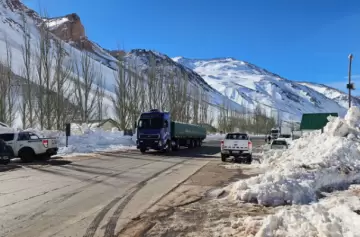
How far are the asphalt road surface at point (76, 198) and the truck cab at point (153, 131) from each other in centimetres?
1260

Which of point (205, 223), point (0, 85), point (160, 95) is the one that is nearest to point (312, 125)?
point (160, 95)

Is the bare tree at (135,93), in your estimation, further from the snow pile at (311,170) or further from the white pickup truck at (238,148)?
the snow pile at (311,170)

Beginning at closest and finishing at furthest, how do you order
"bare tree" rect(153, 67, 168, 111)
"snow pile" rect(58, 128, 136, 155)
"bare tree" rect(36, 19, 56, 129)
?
"snow pile" rect(58, 128, 136, 155) < "bare tree" rect(36, 19, 56, 129) < "bare tree" rect(153, 67, 168, 111)

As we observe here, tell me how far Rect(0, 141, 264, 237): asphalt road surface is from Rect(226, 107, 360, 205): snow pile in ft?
8.66

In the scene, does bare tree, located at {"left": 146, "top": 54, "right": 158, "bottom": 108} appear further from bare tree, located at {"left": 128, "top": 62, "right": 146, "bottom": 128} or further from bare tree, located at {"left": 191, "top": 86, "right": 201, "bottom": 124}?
bare tree, located at {"left": 191, "top": 86, "right": 201, "bottom": 124}

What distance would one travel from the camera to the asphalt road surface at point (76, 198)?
24.0ft

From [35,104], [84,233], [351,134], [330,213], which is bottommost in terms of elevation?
[84,233]

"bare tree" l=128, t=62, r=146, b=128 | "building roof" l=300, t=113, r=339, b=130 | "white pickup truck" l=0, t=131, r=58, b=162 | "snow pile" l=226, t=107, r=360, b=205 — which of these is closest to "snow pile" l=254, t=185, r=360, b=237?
"snow pile" l=226, t=107, r=360, b=205

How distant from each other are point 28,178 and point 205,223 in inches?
350

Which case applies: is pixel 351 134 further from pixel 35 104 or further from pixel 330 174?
pixel 35 104

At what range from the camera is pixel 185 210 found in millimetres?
8930

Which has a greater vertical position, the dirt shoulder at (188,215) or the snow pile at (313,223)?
the snow pile at (313,223)

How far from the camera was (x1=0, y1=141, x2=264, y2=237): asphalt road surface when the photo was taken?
7.32 meters

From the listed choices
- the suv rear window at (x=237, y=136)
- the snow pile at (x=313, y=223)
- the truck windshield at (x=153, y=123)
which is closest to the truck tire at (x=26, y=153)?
the truck windshield at (x=153, y=123)
